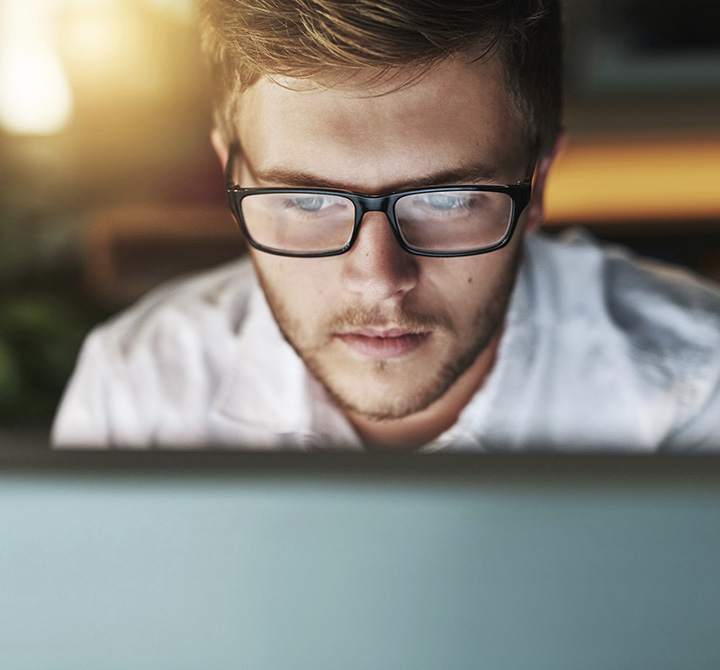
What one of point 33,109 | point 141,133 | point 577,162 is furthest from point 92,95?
point 577,162

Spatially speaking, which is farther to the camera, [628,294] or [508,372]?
[628,294]

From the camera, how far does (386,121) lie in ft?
1.67

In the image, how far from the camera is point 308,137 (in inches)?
20.3

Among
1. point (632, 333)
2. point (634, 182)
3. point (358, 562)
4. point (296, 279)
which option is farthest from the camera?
point (634, 182)

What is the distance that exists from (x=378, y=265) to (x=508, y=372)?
182 millimetres

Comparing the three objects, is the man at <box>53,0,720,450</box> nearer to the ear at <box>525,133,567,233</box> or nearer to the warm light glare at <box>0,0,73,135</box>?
the ear at <box>525,133,567,233</box>

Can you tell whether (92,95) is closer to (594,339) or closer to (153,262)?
(153,262)

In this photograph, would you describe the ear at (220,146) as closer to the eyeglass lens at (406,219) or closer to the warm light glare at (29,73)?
the eyeglass lens at (406,219)

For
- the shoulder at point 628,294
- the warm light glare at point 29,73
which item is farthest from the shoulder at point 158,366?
the warm light glare at point 29,73

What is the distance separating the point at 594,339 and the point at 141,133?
146 centimetres

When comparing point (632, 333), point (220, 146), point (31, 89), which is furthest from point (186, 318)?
point (31, 89)

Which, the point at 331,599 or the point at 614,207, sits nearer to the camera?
the point at 331,599

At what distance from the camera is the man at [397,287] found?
509 millimetres

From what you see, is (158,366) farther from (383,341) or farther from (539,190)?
(539,190)
